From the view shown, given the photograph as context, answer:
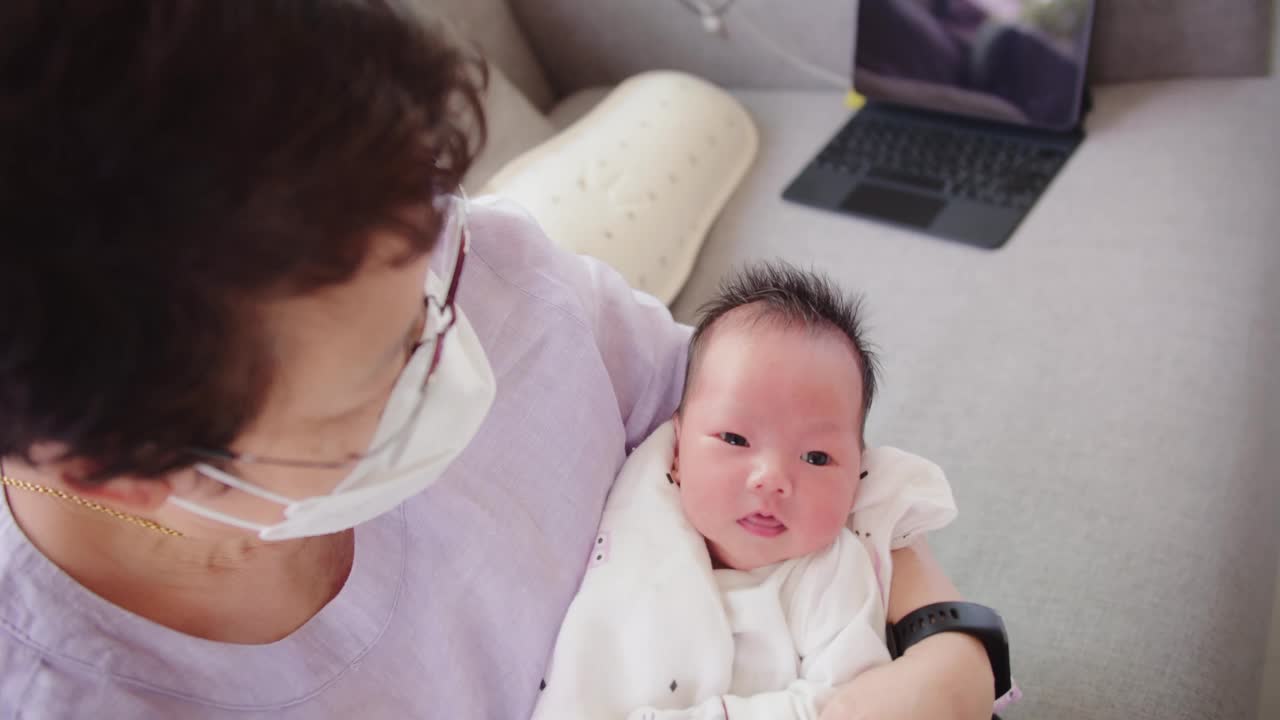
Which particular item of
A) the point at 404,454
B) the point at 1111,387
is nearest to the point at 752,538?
the point at 404,454

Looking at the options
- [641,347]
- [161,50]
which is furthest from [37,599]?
[641,347]

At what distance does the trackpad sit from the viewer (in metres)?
1.60

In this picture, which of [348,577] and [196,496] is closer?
[196,496]

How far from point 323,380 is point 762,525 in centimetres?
52

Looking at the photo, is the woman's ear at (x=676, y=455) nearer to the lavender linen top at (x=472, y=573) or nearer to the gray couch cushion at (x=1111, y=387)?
the lavender linen top at (x=472, y=573)

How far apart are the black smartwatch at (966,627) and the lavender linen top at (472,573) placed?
1.07ft

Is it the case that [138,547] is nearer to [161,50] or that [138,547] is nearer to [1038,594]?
[161,50]

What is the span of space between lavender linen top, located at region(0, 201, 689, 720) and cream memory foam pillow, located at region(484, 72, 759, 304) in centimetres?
41

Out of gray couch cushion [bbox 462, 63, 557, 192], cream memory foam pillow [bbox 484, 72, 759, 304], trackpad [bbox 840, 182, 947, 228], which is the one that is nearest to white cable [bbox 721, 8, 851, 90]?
cream memory foam pillow [bbox 484, 72, 759, 304]

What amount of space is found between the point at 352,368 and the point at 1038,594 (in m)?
0.86

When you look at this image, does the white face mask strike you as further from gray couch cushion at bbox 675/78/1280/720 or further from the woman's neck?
gray couch cushion at bbox 675/78/1280/720

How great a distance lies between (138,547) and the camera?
0.70 metres

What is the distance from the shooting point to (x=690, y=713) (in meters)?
0.85

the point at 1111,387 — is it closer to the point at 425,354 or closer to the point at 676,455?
the point at 676,455
